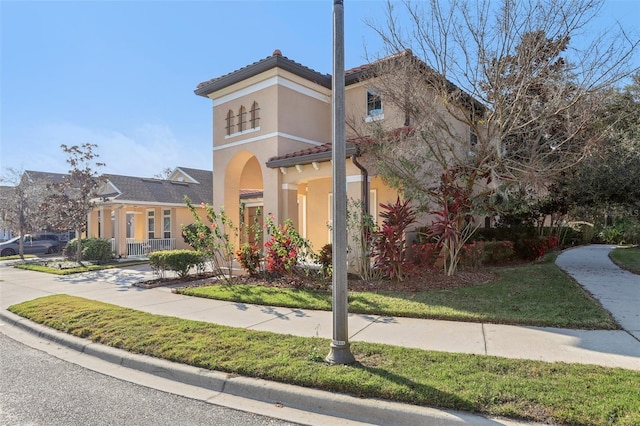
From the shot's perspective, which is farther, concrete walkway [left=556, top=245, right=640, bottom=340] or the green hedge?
the green hedge

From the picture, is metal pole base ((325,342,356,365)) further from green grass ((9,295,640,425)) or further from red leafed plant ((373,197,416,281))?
red leafed plant ((373,197,416,281))

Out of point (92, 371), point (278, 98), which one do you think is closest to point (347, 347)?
point (92, 371)

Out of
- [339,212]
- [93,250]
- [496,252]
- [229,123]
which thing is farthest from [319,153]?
[93,250]

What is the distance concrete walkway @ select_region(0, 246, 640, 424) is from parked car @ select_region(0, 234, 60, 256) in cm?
1961

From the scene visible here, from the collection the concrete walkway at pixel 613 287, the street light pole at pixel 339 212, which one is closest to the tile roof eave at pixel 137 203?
the street light pole at pixel 339 212

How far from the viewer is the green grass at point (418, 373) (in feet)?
11.6

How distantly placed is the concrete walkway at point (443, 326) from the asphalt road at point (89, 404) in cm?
201

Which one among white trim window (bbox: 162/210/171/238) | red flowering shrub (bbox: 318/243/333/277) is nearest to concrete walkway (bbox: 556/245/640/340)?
red flowering shrub (bbox: 318/243/333/277)

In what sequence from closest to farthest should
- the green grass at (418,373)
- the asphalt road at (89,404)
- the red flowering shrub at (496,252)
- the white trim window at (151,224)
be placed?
the green grass at (418,373) → the asphalt road at (89,404) → the red flowering shrub at (496,252) → the white trim window at (151,224)

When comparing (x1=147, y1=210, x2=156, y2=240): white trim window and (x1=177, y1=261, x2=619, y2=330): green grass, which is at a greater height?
(x1=147, y1=210, x2=156, y2=240): white trim window

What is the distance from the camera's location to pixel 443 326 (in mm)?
6344

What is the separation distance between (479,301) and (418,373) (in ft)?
13.3

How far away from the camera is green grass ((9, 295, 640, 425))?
3529 millimetres

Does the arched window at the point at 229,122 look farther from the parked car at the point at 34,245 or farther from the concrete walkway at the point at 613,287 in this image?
the parked car at the point at 34,245
